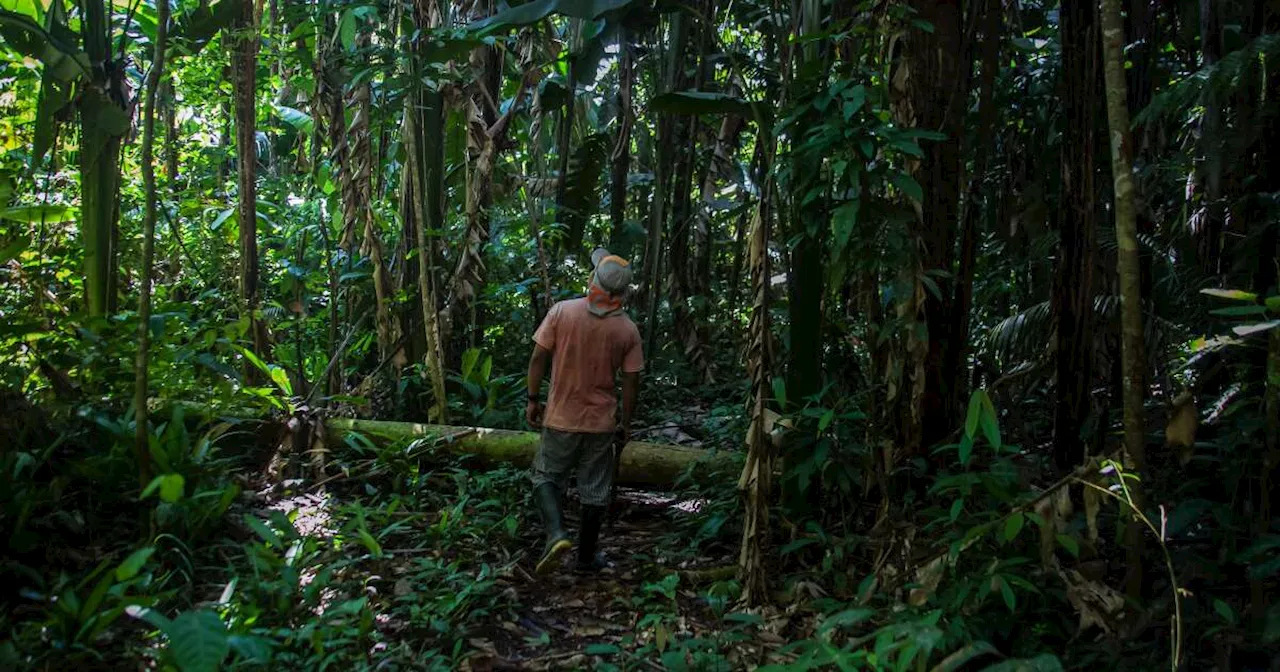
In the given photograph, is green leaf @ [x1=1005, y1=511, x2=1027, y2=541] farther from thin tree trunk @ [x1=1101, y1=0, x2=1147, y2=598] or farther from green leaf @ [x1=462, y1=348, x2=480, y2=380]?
green leaf @ [x1=462, y1=348, x2=480, y2=380]

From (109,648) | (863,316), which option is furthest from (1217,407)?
(109,648)

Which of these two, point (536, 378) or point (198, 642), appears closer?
point (198, 642)

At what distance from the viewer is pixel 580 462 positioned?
502 centimetres

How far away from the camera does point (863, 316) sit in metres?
4.64

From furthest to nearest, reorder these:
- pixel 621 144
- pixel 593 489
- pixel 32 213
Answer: pixel 621 144, pixel 593 489, pixel 32 213

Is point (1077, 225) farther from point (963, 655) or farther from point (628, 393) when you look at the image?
point (628, 393)

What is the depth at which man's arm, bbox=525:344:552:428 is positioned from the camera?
500cm

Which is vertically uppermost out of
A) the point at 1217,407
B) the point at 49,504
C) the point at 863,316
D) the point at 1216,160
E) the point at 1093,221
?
the point at 1216,160

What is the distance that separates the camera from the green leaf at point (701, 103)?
14.8 feet

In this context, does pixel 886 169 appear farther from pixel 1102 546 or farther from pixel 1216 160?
pixel 1102 546

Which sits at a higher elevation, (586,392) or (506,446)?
(586,392)

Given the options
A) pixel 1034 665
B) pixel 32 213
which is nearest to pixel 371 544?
pixel 32 213

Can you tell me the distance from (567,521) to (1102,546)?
280 centimetres

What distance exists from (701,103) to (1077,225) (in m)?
1.81
